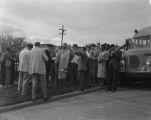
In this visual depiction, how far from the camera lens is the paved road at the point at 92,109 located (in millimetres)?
7494

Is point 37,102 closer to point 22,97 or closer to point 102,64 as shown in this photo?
point 22,97

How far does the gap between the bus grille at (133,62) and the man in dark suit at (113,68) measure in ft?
2.81

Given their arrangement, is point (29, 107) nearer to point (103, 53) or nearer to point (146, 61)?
point (103, 53)

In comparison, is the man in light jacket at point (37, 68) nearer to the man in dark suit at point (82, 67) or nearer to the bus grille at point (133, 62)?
the man in dark suit at point (82, 67)

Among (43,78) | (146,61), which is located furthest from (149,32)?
(43,78)

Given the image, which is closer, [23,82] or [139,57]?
[23,82]

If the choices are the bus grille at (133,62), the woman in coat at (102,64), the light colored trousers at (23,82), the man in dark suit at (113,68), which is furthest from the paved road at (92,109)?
the bus grille at (133,62)

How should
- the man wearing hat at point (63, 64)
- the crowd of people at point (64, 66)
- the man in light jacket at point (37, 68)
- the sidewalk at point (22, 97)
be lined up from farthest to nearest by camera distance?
the man wearing hat at point (63, 64), the crowd of people at point (64, 66), the man in light jacket at point (37, 68), the sidewalk at point (22, 97)

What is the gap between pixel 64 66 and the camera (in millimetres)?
11547

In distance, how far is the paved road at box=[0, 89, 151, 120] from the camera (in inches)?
295

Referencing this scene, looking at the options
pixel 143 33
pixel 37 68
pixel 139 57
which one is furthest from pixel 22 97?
pixel 143 33

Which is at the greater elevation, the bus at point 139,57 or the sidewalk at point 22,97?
the bus at point 139,57

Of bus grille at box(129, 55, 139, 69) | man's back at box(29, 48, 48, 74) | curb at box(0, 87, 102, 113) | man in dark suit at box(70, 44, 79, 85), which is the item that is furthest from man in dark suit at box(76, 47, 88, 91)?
bus grille at box(129, 55, 139, 69)

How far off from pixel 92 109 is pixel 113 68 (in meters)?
3.33
